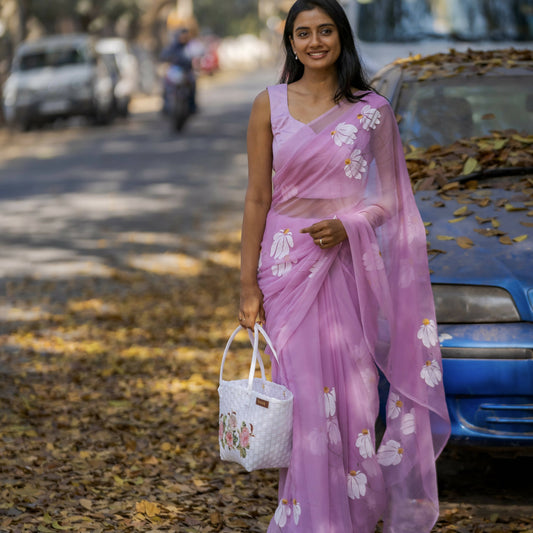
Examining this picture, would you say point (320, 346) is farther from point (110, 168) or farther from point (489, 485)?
point (110, 168)

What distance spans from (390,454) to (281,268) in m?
0.75

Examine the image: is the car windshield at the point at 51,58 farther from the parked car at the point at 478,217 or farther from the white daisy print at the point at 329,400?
the white daisy print at the point at 329,400

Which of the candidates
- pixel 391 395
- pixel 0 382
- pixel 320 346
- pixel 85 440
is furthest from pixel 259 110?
pixel 0 382

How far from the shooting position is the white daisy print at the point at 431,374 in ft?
12.2

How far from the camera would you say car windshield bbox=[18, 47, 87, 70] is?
25.3m

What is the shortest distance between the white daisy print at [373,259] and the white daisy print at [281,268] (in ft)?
0.80

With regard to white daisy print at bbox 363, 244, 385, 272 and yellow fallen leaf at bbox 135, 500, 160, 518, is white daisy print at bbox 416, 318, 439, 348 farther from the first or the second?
yellow fallen leaf at bbox 135, 500, 160, 518

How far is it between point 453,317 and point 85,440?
2058mm

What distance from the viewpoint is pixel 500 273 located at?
4.21 m

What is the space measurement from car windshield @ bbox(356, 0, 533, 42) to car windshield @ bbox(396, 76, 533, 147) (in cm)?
320

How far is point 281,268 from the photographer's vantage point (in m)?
3.56

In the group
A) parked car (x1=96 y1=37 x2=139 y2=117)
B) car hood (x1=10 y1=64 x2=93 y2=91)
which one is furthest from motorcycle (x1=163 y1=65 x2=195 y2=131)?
parked car (x1=96 y1=37 x2=139 y2=117)

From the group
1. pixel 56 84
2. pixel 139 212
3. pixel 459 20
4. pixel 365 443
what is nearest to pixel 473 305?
pixel 365 443

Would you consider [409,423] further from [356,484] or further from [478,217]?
[478,217]
